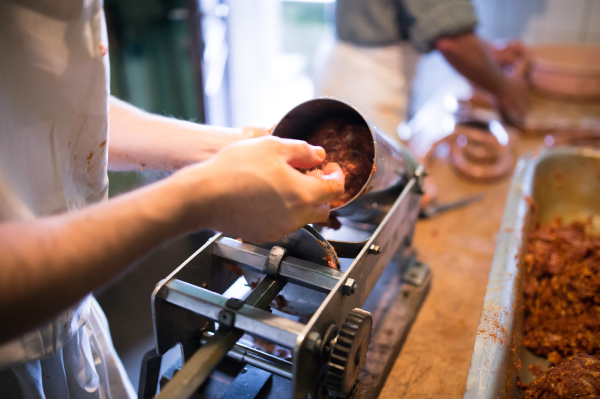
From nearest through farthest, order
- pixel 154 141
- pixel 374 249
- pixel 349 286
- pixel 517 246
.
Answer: pixel 349 286 < pixel 374 249 < pixel 154 141 < pixel 517 246

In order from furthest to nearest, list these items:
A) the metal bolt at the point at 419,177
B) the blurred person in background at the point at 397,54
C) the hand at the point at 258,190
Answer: the blurred person in background at the point at 397,54 < the metal bolt at the point at 419,177 < the hand at the point at 258,190

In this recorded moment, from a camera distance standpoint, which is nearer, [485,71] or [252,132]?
[252,132]

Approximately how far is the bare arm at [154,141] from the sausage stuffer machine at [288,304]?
18 cm

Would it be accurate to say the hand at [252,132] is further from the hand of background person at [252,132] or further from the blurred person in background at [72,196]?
the blurred person in background at [72,196]

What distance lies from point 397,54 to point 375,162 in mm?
1282

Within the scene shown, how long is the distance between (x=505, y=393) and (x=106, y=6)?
2990 mm

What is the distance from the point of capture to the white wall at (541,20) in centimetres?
257

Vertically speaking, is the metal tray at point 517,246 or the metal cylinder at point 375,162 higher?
the metal cylinder at point 375,162

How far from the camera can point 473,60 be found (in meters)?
1.83

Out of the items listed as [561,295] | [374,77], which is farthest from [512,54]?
[561,295]

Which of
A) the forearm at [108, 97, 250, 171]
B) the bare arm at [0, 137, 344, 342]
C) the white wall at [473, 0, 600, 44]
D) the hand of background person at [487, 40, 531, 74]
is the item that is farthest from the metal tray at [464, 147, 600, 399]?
the white wall at [473, 0, 600, 44]

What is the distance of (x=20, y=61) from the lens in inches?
23.9

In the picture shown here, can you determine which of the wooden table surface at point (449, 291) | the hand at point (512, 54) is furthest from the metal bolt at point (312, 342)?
the hand at point (512, 54)

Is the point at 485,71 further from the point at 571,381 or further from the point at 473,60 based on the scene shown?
the point at 571,381
